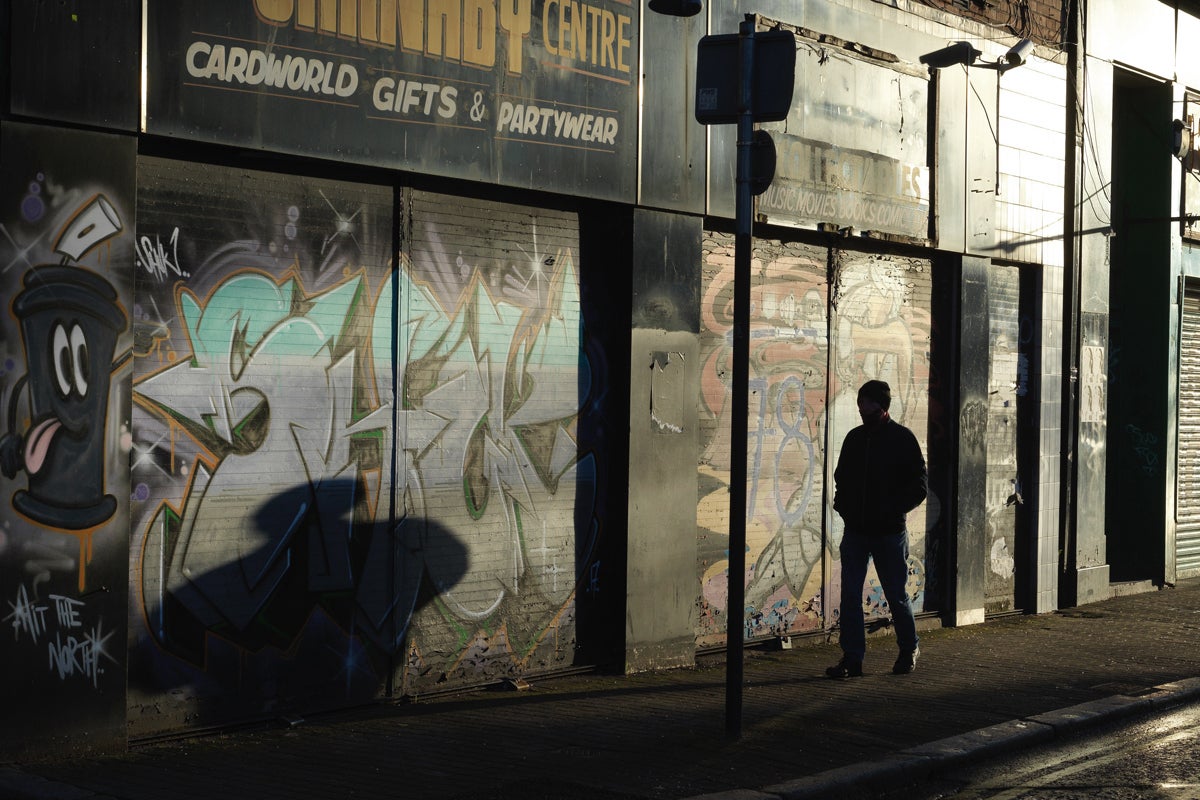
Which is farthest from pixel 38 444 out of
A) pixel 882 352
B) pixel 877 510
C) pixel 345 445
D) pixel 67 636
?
pixel 882 352

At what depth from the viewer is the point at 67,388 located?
6.65 metres

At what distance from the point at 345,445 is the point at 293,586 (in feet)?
2.70

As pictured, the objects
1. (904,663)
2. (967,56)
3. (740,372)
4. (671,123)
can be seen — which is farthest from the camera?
(967,56)

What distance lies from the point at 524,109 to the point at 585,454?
7.31 ft

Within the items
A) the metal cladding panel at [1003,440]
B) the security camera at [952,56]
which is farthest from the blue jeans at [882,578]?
the security camera at [952,56]

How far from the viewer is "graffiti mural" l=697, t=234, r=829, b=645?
33.7ft

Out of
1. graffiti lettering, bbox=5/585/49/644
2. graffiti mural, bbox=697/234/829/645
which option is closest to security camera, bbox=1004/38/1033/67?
graffiti mural, bbox=697/234/829/645

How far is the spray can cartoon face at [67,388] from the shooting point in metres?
6.53

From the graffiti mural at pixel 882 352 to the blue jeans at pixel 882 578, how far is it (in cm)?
177

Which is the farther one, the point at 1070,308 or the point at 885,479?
the point at 1070,308

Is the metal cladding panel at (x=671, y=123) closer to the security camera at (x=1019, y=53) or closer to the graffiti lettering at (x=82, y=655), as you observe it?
the security camera at (x=1019, y=53)

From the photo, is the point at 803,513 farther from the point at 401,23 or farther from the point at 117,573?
the point at 117,573

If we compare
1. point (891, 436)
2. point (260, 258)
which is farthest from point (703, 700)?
point (260, 258)

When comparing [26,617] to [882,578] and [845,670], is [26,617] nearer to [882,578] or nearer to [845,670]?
[845,670]
